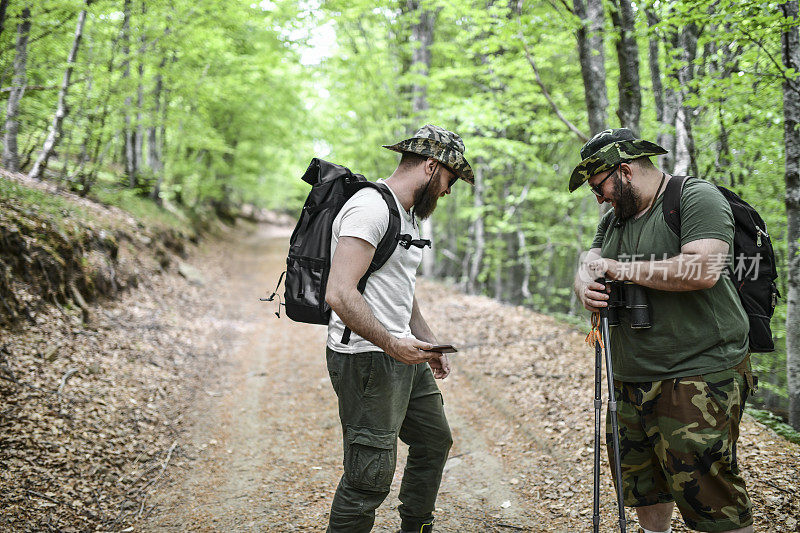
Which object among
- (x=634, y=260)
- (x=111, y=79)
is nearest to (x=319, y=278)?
(x=634, y=260)

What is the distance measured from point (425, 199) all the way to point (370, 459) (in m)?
1.43

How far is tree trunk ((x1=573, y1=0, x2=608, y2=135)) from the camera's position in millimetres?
5668

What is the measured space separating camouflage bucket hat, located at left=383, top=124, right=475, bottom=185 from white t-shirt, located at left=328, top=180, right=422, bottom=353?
329 mm

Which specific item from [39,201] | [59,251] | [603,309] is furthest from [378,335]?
[39,201]

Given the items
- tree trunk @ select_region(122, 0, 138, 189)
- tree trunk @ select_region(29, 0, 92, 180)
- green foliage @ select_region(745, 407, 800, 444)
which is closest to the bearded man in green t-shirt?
green foliage @ select_region(745, 407, 800, 444)

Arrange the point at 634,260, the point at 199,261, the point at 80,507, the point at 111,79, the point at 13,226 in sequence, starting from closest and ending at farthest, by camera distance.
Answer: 1. the point at 634,260
2. the point at 80,507
3. the point at 13,226
4. the point at 111,79
5. the point at 199,261

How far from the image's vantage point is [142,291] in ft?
29.0

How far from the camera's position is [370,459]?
2439 mm

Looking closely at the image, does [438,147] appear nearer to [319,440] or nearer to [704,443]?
[704,443]

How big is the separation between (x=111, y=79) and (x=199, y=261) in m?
6.71

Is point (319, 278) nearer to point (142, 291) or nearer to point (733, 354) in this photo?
point (733, 354)

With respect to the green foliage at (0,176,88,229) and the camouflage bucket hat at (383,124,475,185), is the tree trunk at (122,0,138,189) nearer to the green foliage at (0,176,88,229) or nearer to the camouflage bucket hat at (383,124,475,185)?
the green foliage at (0,176,88,229)

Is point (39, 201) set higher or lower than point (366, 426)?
higher

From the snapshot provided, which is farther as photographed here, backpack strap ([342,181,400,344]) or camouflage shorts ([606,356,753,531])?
backpack strap ([342,181,400,344])
